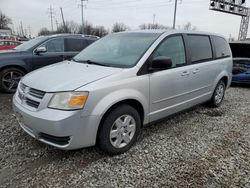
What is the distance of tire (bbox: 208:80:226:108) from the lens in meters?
4.79

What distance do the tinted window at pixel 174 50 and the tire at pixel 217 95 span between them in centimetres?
162

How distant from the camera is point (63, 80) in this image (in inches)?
102

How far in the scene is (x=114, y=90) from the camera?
2.60m

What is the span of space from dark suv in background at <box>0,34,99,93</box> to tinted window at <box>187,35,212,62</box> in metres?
3.83

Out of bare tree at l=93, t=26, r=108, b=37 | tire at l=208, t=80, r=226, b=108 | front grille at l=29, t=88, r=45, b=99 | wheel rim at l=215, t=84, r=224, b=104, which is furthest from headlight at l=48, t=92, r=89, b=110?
bare tree at l=93, t=26, r=108, b=37

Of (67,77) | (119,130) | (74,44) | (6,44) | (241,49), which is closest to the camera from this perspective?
(67,77)

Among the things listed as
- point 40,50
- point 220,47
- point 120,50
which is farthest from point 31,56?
point 220,47

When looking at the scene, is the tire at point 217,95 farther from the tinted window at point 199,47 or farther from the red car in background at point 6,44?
the red car in background at point 6,44

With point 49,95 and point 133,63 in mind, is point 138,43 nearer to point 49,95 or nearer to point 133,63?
point 133,63

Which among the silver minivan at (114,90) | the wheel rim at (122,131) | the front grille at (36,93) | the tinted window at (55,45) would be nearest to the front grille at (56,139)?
the silver minivan at (114,90)

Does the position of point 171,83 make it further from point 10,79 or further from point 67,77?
point 10,79

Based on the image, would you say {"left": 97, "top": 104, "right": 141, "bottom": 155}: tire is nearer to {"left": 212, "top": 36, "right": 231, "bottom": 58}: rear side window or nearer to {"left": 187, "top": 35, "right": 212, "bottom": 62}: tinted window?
{"left": 187, "top": 35, "right": 212, "bottom": 62}: tinted window

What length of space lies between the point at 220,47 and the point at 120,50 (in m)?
2.71

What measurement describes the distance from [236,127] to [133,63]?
2440 mm
